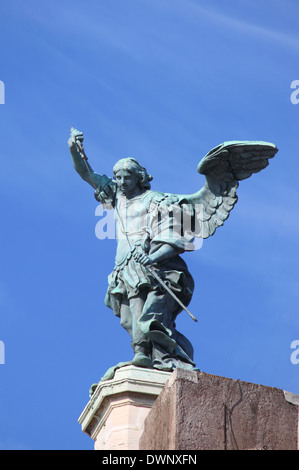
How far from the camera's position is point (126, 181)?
75.5ft

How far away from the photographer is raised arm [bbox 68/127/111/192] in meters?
23.2

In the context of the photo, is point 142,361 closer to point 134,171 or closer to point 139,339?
point 139,339

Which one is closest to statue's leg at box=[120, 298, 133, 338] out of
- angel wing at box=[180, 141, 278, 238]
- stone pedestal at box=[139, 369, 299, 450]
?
angel wing at box=[180, 141, 278, 238]

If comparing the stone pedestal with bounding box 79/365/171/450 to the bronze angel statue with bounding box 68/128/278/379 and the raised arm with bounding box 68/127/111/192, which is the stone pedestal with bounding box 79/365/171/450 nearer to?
the bronze angel statue with bounding box 68/128/278/379

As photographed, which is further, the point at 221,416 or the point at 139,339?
the point at 139,339

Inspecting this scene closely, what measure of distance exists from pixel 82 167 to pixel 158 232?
1.81m

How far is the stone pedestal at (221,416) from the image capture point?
16.0 m

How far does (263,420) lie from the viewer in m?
16.5

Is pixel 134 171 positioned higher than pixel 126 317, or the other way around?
pixel 134 171

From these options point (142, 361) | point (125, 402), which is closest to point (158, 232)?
point (142, 361)

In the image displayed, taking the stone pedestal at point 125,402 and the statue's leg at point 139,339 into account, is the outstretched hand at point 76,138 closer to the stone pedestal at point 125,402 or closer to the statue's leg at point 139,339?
the statue's leg at point 139,339

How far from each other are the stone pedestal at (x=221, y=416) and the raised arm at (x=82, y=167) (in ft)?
23.9

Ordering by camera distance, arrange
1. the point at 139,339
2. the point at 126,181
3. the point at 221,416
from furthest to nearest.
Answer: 1. the point at 126,181
2. the point at 139,339
3. the point at 221,416
